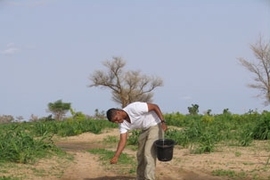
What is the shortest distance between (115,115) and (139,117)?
20.1 inches

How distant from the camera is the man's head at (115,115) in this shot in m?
7.98

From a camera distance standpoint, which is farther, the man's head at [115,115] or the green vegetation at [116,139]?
the green vegetation at [116,139]

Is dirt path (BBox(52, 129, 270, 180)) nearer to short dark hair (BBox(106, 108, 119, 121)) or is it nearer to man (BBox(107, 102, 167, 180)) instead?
man (BBox(107, 102, 167, 180))

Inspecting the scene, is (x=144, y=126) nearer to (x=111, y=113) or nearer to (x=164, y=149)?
(x=164, y=149)

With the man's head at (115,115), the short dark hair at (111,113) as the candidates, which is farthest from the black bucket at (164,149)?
the short dark hair at (111,113)

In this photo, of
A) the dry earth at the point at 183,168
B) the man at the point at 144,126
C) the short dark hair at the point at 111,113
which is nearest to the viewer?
the short dark hair at the point at 111,113

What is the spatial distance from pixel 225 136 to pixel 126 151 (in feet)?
9.62

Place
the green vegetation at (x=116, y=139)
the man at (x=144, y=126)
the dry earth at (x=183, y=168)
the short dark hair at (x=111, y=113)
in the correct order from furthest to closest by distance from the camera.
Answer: the green vegetation at (x=116, y=139)
the dry earth at (x=183, y=168)
the man at (x=144, y=126)
the short dark hair at (x=111, y=113)

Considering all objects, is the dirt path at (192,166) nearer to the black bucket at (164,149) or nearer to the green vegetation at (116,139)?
the green vegetation at (116,139)

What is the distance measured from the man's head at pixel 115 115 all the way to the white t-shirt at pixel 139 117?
17cm

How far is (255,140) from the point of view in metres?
15.4

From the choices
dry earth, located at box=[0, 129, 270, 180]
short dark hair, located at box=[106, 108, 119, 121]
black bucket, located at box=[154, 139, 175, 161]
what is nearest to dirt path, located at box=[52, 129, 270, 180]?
dry earth, located at box=[0, 129, 270, 180]

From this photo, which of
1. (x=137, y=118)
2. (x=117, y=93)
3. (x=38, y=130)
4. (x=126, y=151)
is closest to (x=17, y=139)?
(x=126, y=151)

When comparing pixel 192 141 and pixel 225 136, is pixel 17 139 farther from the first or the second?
pixel 225 136
